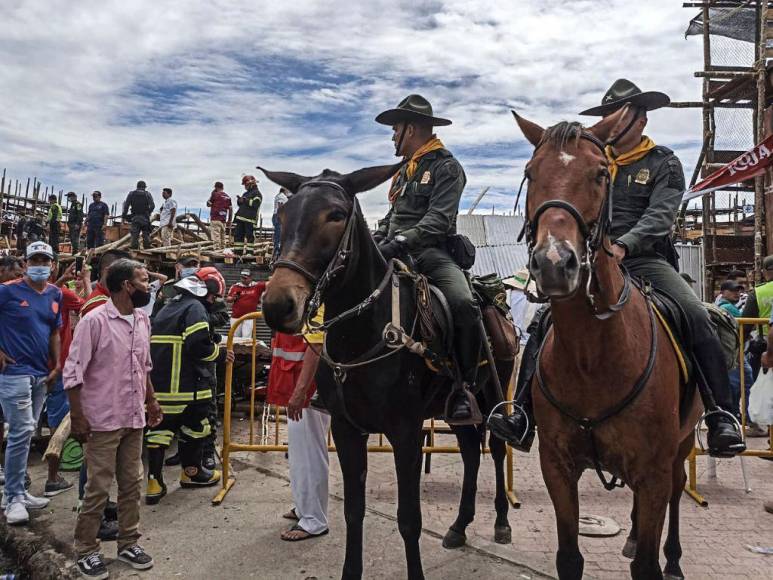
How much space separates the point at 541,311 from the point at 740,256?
16.9 metres

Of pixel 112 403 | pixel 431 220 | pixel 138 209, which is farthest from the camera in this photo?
pixel 138 209

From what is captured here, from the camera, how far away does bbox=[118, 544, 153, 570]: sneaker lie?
13.9 ft

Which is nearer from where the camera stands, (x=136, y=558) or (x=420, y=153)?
(x=136, y=558)

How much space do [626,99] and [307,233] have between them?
2446 millimetres

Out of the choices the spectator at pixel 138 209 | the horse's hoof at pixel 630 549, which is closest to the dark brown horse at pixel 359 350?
the horse's hoof at pixel 630 549

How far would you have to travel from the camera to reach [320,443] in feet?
16.5

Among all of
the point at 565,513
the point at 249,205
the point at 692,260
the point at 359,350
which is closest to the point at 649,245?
the point at 565,513

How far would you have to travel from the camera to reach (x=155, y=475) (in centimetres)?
591

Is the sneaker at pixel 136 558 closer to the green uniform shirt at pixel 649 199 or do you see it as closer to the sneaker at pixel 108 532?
the sneaker at pixel 108 532

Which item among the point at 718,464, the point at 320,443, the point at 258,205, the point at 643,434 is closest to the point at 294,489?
the point at 320,443

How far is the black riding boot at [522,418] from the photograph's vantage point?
3634 mm

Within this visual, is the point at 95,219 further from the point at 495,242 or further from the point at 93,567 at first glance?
the point at 93,567

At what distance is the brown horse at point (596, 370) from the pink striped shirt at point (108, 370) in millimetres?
2922

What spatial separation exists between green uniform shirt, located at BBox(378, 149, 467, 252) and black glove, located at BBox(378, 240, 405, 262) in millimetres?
84
